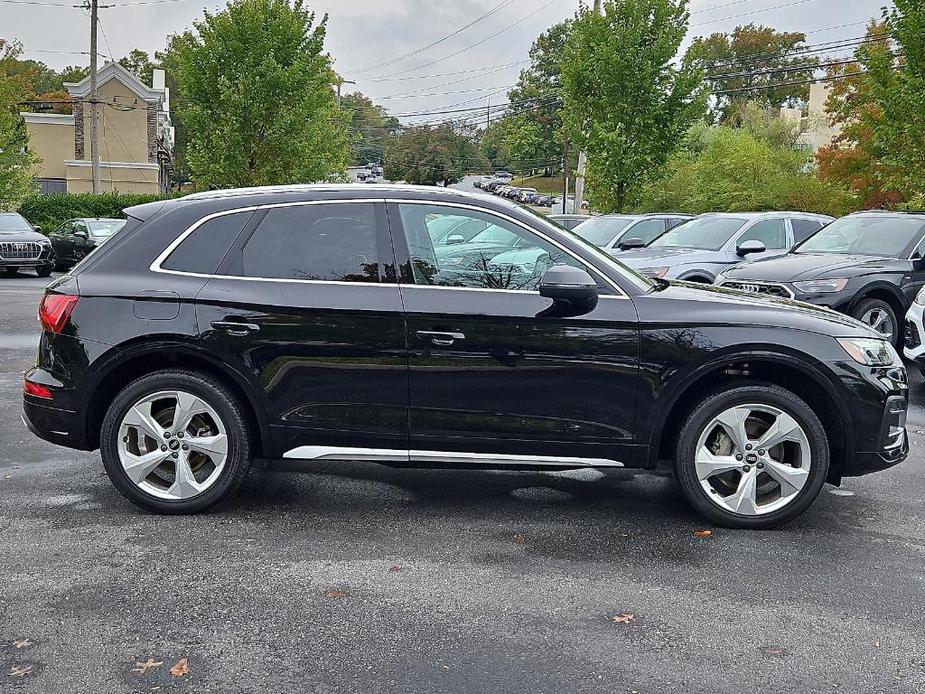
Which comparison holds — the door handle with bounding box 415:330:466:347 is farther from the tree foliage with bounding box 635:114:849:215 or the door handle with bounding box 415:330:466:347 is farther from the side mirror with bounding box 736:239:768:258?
the tree foliage with bounding box 635:114:849:215

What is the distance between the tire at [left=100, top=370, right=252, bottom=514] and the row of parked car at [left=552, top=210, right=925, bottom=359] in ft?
14.8

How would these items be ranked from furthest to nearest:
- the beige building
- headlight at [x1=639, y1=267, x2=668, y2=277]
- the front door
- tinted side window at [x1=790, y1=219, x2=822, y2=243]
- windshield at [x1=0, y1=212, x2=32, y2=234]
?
the beige building < windshield at [x1=0, y1=212, x2=32, y2=234] < tinted side window at [x1=790, y1=219, x2=822, y2=243] < headlight at [x1=639, y1=267, x2=668, y2=277] < the front door

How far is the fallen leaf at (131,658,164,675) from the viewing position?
3.62 m

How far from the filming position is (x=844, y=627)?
4113mm

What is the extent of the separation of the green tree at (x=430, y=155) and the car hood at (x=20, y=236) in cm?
5809

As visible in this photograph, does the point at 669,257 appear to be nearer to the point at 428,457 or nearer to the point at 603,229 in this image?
the point at 603,229

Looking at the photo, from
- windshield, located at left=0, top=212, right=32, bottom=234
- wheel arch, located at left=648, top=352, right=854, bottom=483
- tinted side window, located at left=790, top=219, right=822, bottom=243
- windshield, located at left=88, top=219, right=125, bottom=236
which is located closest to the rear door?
wheel arch, located at left=648, top=352, right=854, bottom=483

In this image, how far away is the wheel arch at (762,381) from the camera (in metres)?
5.22

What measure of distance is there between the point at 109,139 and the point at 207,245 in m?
48.7

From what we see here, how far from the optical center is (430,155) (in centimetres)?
8744

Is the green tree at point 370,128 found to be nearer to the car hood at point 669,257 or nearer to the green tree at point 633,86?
the green tree at point 633,86

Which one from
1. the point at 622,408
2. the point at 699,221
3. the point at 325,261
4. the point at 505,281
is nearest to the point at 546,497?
the point at 622,408

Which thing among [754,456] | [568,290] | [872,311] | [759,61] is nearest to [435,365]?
[568,290]

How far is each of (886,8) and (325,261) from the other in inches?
675
